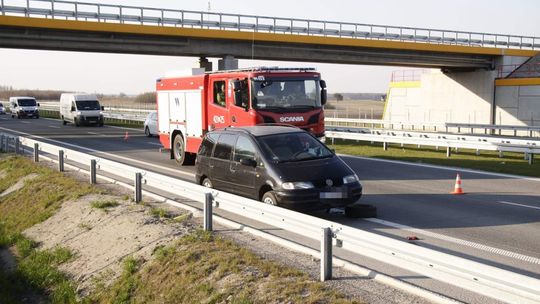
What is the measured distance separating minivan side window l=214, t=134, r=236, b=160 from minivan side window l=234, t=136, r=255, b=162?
0.21 metres

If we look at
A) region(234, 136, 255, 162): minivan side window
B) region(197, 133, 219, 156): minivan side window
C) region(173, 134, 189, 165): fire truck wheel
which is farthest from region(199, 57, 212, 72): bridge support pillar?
region(234, 136, 255, 162): minivan side window

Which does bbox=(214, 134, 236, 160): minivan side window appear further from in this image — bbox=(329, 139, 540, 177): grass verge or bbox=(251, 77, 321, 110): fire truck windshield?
bbox=(329, 139, 540, 177): grass verge

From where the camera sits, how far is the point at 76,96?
45312 millimetres

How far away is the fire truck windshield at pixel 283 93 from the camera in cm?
1639

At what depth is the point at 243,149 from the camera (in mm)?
11258

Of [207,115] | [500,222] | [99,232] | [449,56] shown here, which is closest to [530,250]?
[500,222]

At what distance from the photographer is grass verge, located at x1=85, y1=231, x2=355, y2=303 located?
249 inches

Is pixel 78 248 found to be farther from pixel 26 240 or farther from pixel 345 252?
pixel 345 252

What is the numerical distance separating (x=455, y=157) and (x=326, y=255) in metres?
17.1

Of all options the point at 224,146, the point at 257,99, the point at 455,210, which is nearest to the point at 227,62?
the point at 257,99

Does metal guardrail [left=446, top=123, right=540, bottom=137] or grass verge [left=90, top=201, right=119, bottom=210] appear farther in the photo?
metal guardrail [left=446, top=123, right=540, bottom=137]

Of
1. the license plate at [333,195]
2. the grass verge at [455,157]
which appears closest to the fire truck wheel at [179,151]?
the grass verge at [455,157]

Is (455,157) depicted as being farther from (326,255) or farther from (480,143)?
(326,255)

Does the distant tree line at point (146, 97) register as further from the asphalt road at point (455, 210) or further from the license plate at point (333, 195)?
the license plate at point (333, 195)
